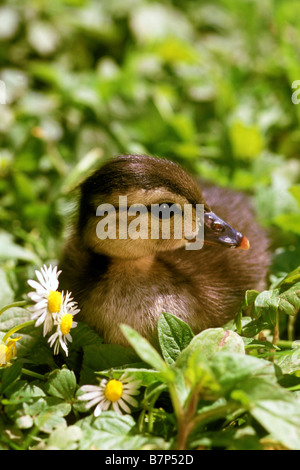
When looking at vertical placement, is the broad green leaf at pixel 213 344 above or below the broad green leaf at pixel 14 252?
below

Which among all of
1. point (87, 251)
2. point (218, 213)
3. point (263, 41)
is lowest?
point (87, 251)

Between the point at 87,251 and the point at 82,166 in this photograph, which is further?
the point at 82,166

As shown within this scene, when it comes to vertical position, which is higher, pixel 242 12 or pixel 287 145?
pixel 242 12

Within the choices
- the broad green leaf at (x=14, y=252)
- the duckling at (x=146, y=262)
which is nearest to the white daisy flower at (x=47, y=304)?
the duckling at (x=146, y=262)

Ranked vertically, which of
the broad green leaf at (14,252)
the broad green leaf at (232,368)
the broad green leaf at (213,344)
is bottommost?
the broad green leaf at (232,368)

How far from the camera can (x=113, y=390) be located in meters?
1.18

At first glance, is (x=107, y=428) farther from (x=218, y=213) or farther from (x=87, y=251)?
(x=218, y=213)

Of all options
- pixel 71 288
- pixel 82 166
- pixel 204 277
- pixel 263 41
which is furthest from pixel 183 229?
pixel 263 41

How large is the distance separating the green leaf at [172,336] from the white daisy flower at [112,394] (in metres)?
0.10

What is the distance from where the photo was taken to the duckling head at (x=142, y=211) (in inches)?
51.8

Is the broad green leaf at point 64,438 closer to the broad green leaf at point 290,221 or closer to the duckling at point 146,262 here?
the duckling at point 146,262

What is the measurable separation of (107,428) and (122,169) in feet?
1.86

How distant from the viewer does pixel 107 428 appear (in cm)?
112

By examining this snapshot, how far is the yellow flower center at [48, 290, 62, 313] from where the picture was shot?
49.1 inches
